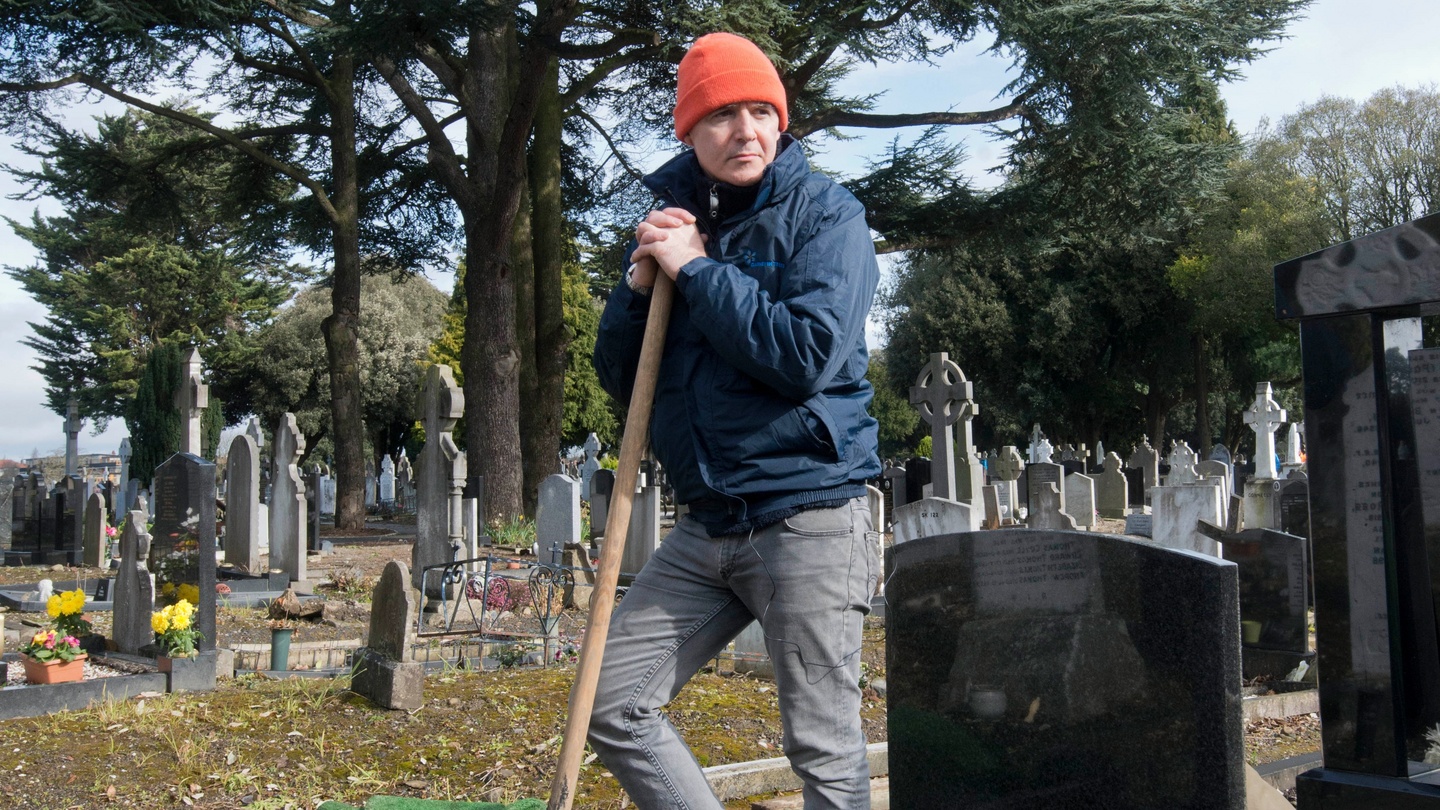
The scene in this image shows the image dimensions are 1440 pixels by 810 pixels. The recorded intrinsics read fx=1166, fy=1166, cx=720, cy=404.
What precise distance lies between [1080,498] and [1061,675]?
1769 centimetres

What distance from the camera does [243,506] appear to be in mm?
13203

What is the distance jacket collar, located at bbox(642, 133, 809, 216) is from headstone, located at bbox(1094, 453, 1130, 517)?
21.9 m

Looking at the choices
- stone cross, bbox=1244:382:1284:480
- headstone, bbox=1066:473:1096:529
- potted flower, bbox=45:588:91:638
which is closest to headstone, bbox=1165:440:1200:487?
stone cross, bbox=1244:382:1284:480

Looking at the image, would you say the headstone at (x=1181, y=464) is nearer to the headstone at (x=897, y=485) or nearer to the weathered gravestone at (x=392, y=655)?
the headstone at (x=897, y=485)

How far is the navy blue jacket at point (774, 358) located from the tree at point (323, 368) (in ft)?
123

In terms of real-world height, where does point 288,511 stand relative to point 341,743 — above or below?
above

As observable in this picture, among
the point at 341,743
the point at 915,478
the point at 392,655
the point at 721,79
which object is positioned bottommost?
the point at 341,743

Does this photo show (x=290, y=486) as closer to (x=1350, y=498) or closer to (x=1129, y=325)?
(x=1350, y=498)

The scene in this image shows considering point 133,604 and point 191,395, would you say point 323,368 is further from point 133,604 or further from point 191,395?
point 133,604

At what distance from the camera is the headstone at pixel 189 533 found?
6.75m

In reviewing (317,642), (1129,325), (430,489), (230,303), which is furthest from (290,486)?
(1129,325)

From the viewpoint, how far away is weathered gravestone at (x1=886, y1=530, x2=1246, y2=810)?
2.55m

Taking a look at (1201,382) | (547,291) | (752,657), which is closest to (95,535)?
(547,291)

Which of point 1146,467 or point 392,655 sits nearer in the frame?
point 392,655
